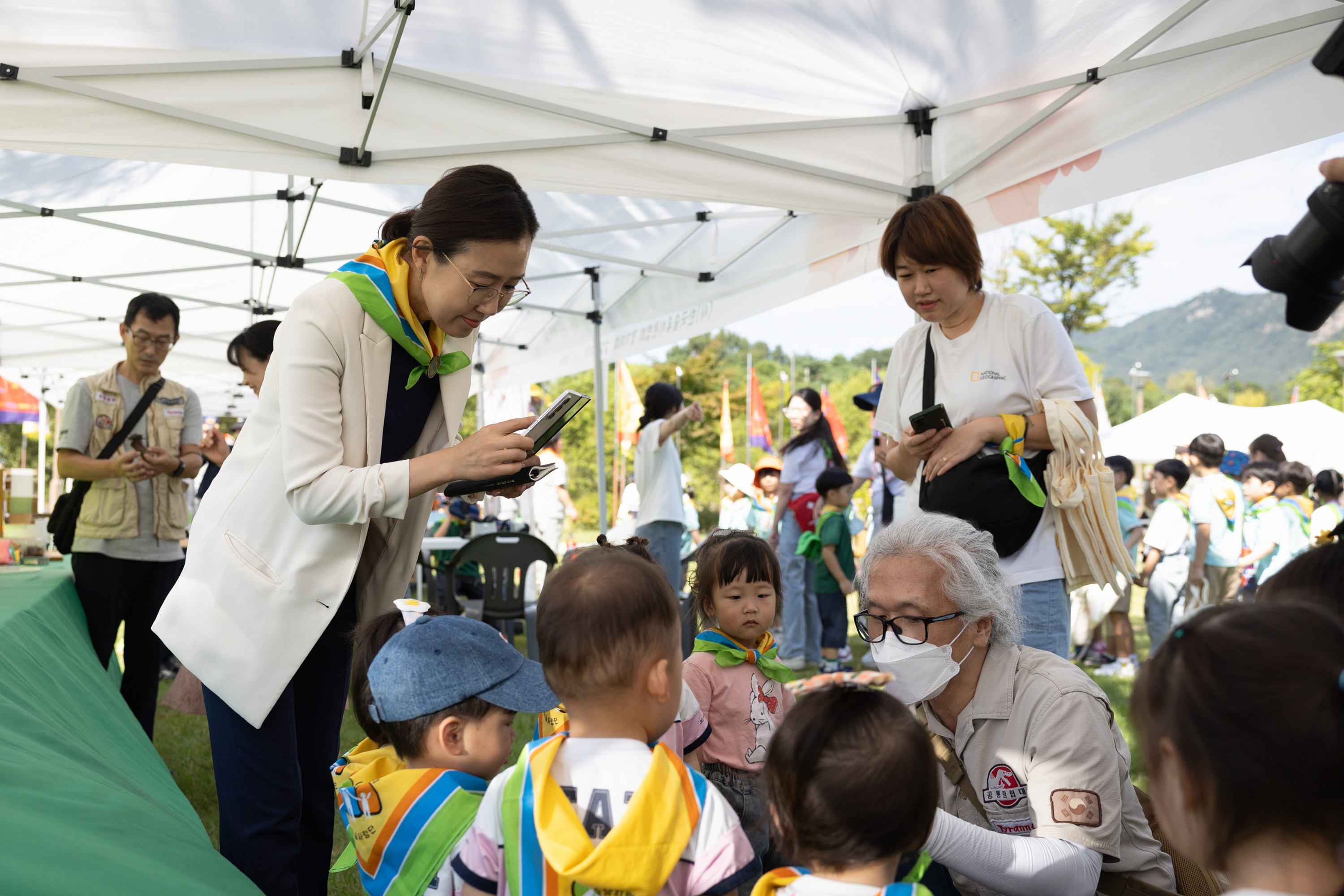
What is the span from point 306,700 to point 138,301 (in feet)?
7.89

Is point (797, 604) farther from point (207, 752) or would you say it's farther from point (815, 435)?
point (207, 752)

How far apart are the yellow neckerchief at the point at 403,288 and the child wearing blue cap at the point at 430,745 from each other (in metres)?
0.57

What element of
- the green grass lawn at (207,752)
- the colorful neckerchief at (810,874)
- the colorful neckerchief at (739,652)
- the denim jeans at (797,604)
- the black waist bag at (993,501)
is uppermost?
the black waist bag at (993,501)

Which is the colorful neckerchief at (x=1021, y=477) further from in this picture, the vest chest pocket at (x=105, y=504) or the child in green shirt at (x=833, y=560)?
the child in green shirt at (x=833, y=560)

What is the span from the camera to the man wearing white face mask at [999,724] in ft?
5.38

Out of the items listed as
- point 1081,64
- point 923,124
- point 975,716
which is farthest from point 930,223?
point 923,124

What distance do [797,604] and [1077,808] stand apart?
18.3ft

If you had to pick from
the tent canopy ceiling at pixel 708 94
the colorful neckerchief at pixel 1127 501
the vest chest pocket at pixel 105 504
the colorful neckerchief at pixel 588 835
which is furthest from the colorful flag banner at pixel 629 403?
the colorful neckerchief at pixel 588 835

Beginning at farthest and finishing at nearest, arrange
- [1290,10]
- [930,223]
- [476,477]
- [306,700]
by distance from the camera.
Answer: [1290,10] < [930,223] < [306,700] < [476,477]

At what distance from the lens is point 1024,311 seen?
2723 millimetres

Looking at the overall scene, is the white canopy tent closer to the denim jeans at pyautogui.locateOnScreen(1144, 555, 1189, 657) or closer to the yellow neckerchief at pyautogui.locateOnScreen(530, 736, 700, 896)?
the yellow neckerchief at pyautogui.locateOnScreen(530, 736, 700, 896)

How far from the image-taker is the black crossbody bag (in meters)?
3.85

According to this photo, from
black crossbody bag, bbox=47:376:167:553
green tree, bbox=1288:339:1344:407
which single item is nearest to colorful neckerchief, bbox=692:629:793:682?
black crossbody bag, bbox=47:376:167:553

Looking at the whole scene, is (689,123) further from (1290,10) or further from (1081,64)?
(1290,10)
